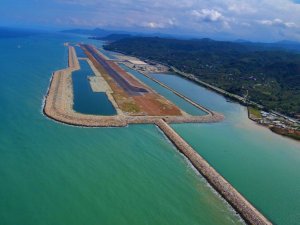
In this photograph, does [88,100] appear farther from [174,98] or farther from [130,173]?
[130,173]

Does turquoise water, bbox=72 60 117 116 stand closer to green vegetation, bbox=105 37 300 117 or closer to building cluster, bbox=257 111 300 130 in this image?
building cluster, bbox=257 111 300 130

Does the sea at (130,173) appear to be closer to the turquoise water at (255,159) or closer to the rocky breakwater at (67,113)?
the turquoise water at (255,159)

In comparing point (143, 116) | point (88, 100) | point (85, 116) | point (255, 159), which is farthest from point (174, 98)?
point (255, 159)

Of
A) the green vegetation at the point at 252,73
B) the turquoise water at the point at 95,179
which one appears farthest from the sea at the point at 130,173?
the green vegetation at the point at 252,73

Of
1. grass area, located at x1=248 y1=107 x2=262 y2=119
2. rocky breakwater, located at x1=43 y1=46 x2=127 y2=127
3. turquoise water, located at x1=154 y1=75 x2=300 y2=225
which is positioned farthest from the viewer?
grass area, located at x1=248 y1=107 x2=262 y2=119

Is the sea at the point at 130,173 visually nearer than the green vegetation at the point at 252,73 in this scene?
Yes

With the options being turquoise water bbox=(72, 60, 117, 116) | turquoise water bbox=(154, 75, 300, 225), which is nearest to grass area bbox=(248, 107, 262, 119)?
turquoise water bbox=(154, 75, 300, 225)
